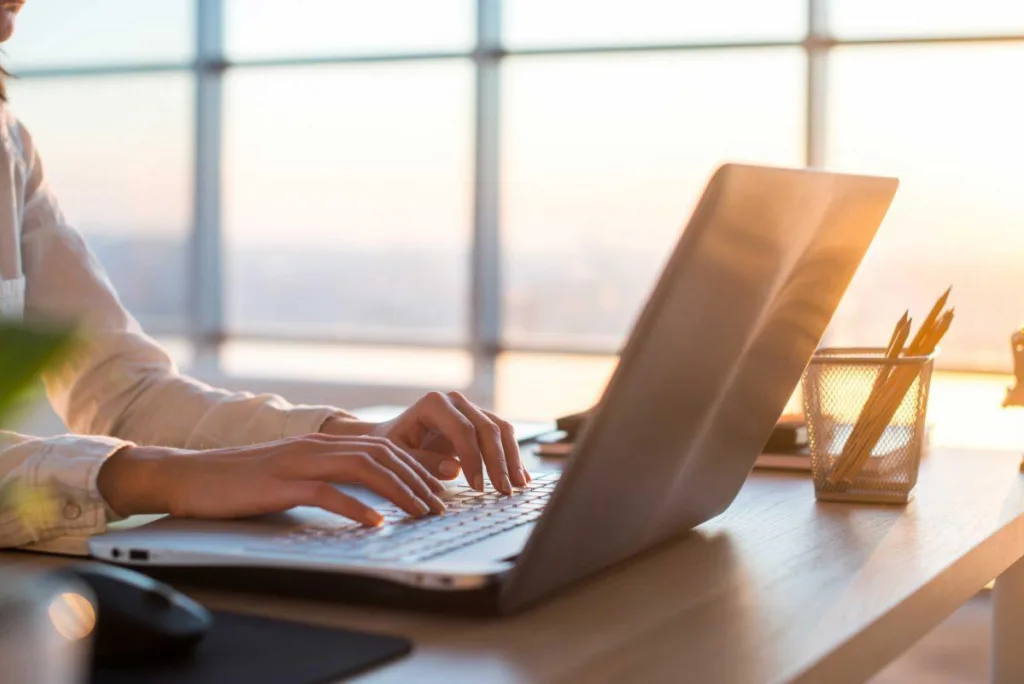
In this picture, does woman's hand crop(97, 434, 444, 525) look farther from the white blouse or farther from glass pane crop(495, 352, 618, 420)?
glass pane crop(495, 352, 618, 420)

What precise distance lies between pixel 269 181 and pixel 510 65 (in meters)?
1.08

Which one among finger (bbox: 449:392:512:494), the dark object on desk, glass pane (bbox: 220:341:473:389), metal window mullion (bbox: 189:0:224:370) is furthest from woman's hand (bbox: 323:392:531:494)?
metal window mullion (bbox: 189:0:224:370)

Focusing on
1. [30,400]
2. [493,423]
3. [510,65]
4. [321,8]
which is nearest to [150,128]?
[321,8]

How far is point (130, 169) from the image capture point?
17.3 ft

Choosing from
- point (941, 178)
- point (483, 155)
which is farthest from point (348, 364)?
point (941, 178)

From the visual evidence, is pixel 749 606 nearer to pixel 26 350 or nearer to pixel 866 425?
pixel 866 425

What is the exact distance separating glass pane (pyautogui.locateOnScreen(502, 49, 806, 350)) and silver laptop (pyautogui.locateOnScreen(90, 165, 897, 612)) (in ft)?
11.2

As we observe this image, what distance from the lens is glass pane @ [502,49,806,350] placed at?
14.3 feet

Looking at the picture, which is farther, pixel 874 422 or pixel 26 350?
pixel 874 422

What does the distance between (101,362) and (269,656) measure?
3.00 ft

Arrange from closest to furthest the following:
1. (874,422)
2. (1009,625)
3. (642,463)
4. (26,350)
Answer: (26,350) → (642,463) → (874,422) → (1009,625)

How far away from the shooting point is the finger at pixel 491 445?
3.61ft

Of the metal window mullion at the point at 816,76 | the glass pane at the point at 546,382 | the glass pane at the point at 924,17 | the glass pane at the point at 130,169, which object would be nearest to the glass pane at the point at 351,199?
the glass pane at the point at 130,169

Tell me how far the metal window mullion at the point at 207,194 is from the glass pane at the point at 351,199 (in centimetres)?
5
